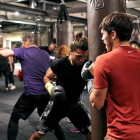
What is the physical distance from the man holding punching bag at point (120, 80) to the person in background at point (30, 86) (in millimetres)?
1273

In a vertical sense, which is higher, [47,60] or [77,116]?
[47,60]

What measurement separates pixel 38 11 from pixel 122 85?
13.7 feet

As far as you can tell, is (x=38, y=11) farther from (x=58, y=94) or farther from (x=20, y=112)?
(x=58, y=94)

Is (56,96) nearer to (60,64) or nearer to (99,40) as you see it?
(60,64)

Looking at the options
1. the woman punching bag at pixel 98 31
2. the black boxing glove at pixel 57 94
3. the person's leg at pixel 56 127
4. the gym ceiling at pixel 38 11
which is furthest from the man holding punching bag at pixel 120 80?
the gym ceiling at pixel 38 11

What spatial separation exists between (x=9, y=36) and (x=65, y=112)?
33.2ft

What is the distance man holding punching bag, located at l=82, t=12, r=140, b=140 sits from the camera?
1.06 meters

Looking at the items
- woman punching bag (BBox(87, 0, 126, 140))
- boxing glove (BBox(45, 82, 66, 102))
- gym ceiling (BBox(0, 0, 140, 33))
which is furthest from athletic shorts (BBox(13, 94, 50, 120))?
gym ceiling (BBox(0, 0, 140, 33))

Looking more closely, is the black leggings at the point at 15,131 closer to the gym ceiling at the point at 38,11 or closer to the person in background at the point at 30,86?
the person in background at the point at 30,86

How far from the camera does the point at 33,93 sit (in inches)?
91.4

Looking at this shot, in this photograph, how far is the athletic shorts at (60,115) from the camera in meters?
1.97

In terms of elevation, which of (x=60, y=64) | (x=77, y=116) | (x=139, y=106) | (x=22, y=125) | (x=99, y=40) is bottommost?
(x=22, y=125)

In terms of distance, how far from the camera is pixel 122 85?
1072 millimetres

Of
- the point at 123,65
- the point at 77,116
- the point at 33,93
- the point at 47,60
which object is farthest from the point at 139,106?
the point at 47,60
